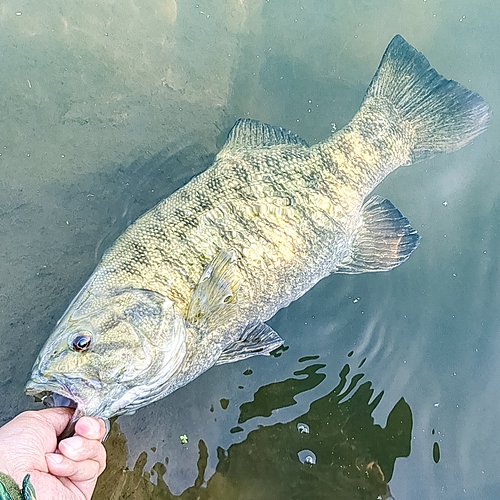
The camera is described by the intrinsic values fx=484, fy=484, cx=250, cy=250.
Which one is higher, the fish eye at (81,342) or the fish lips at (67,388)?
the fish eye at (81,342)

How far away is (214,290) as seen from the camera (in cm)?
249

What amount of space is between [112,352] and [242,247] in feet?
2.81

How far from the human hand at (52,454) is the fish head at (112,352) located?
0.54 ft

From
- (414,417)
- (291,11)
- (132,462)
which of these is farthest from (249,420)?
(291,11)

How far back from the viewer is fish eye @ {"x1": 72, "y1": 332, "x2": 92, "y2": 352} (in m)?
2.22

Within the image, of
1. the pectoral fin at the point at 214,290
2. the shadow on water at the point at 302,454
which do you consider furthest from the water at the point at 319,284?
the pectoral fin at the point at 214,290

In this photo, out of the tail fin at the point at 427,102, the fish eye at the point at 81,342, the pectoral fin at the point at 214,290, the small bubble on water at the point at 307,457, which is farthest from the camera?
the small bubble on water at the point at 307,457

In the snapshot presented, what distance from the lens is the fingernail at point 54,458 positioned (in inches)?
73.3

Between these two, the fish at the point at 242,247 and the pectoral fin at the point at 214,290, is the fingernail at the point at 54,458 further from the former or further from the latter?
the pectoral fin at the point at 214,290

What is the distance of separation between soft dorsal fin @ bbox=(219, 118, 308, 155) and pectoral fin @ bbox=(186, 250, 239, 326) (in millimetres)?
785

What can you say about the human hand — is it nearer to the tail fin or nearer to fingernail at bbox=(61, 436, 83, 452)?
fingernail at bbox=(61, 436, 83, 452)

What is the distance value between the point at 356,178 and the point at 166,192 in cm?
131

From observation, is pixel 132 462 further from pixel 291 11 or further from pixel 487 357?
pixel 291 11

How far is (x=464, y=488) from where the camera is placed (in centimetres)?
341
